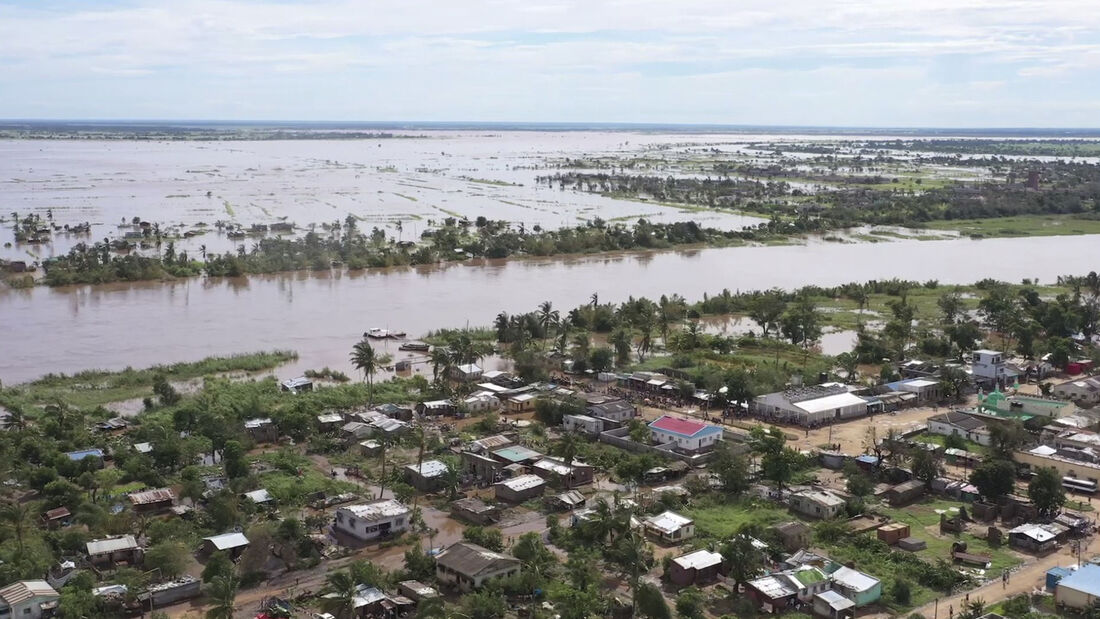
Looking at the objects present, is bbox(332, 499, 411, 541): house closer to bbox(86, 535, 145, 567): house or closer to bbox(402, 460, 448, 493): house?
bbox(402, 460, 448, 493): house

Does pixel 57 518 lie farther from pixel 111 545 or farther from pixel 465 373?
pixel 465 373

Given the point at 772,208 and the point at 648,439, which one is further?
the point at 772,208

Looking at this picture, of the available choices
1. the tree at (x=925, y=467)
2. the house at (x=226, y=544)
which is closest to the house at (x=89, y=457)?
the house at (x=226, y=544)

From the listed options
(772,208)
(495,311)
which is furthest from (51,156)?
(495,311)

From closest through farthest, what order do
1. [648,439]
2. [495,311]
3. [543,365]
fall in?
[648,439] → [543,365] → [495,311]

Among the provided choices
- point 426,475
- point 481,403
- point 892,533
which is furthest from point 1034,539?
point 481,403

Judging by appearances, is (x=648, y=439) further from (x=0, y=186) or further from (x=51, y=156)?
(x=51, y=156)

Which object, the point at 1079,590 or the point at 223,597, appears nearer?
the point at 223,597
